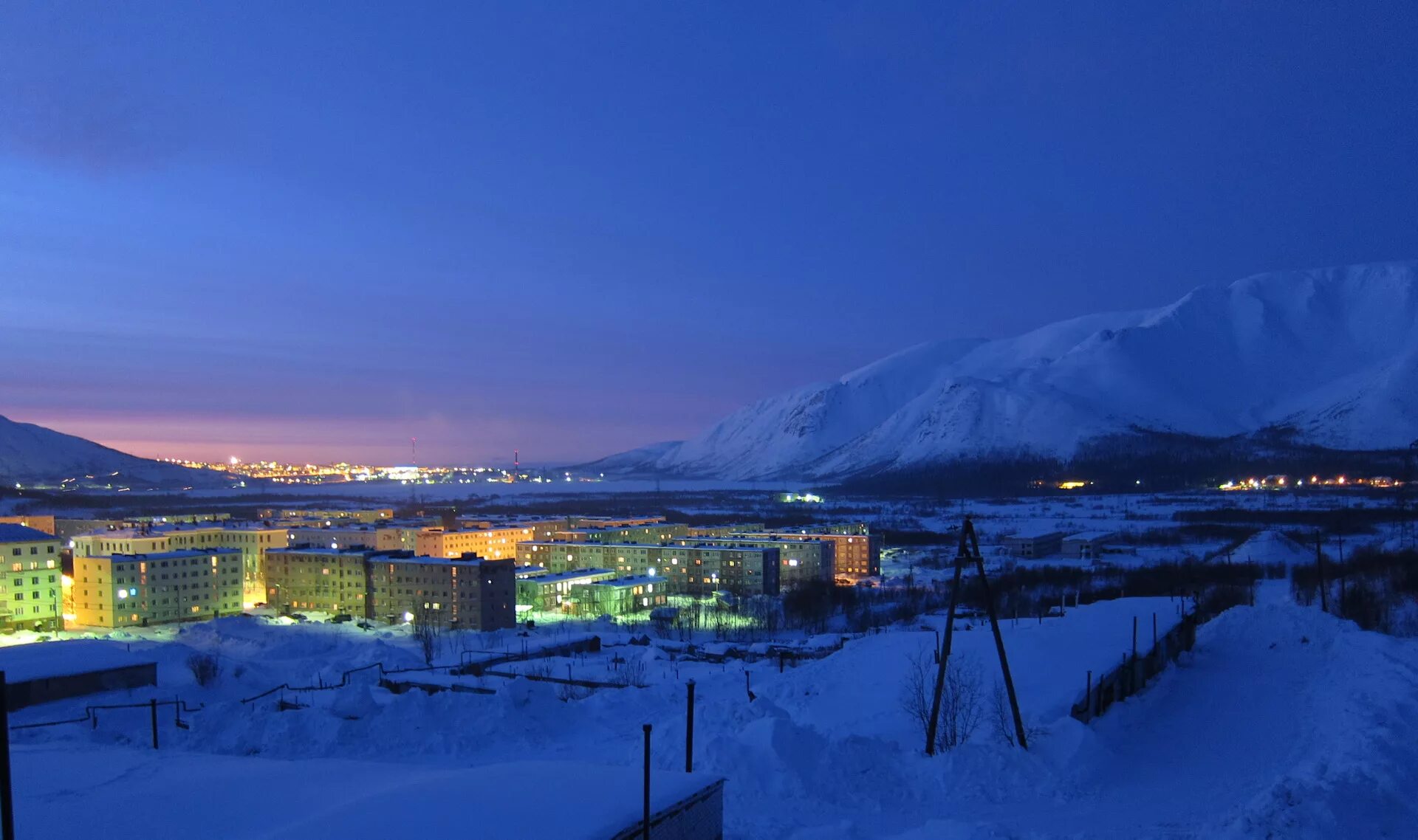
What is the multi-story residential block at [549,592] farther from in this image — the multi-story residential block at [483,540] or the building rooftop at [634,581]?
the multi-story residential block at [483,540]

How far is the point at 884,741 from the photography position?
361 inches

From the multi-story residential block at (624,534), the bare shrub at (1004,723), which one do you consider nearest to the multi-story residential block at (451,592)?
the multi-story residential block at (624,534)

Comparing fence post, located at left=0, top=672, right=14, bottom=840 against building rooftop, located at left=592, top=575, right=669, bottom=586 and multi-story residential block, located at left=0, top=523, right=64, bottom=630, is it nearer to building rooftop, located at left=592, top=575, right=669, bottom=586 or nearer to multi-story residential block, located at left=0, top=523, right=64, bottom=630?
multi-story residential block, located at left=0, top=523, right=64, bottom=630

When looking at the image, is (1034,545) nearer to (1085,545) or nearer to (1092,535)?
(1085,545)

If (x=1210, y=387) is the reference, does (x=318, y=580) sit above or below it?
below

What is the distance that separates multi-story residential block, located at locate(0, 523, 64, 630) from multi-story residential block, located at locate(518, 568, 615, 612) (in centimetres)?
1424

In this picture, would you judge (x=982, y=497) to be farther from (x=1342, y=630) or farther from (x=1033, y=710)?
(x=1033, y=710)

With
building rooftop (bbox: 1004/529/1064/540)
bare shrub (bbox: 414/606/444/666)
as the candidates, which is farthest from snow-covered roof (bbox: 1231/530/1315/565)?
bare shrub (bbox: 414/606/444/666)

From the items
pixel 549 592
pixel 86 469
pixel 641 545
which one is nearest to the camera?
pixel 549 592

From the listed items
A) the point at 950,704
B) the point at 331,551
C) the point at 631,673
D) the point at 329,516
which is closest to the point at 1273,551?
the point at 631,673

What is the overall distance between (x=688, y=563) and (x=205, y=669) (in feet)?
78.9

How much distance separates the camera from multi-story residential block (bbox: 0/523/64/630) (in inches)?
1087

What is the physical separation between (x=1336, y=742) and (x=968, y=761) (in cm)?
391

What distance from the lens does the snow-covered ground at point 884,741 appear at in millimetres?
6789
